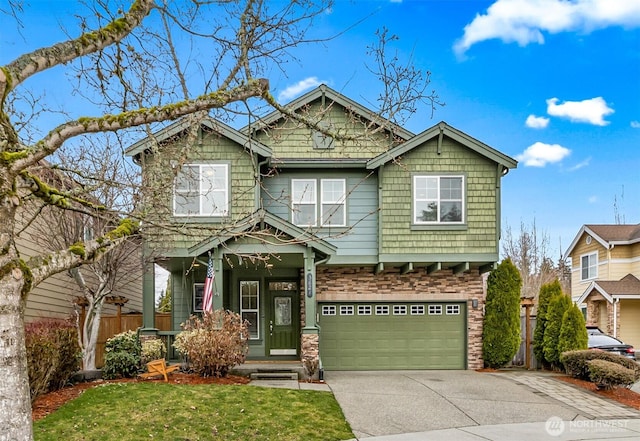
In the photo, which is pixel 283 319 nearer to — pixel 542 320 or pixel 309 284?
pixel 309 284

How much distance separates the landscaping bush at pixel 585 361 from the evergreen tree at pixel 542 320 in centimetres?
199

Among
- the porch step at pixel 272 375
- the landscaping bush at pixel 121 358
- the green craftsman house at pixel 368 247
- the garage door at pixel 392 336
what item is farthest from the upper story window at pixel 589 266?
the landscaping bush at pixel 121 358

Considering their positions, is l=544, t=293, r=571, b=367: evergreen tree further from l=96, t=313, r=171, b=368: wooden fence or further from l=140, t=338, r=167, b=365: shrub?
l=96, t=313, r=171, b=368: wooden fence

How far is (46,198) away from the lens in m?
4.96

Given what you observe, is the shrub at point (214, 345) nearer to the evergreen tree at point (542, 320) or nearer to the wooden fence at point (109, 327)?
the wooden fence at point (109, 327)

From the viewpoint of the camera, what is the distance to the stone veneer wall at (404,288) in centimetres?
1593

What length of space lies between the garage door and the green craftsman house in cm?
3

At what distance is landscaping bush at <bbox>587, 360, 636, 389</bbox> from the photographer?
11.5 m

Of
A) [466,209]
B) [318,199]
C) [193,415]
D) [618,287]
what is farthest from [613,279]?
[193,415]

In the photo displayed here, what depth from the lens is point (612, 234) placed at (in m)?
26.1

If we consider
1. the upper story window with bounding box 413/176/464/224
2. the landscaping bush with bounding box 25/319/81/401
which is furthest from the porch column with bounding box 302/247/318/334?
the landscaping bush with bounding box 25/319/81/401

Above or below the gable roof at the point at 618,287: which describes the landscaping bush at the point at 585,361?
below

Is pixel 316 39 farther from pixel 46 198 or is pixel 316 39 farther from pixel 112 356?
pixel 112 356
